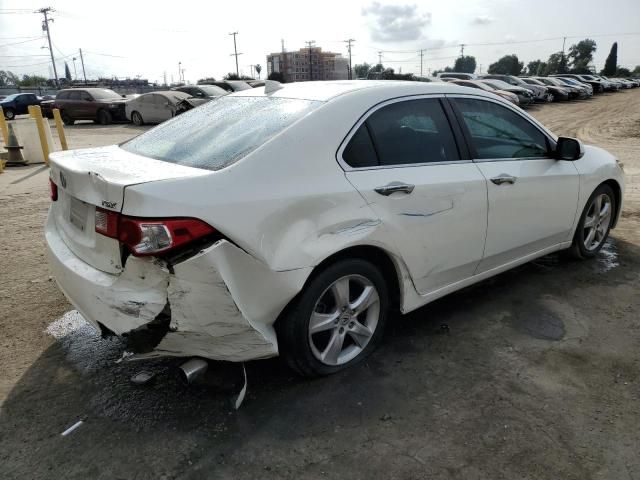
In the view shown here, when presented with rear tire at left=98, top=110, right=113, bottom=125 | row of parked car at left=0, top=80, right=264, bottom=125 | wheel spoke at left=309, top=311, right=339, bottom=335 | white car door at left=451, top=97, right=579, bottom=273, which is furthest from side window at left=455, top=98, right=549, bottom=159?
rear tire at left=98, top=110, right=113, bottom=125

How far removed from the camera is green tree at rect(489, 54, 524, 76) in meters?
107

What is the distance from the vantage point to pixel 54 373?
304cm

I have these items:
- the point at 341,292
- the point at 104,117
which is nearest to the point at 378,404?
the point at 341,292

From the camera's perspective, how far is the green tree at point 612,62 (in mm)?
92062

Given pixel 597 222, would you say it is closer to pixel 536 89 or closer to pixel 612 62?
pixel 536 89

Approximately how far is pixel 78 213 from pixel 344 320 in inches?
62.1

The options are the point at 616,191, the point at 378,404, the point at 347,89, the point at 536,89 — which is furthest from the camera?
the point at 536,89

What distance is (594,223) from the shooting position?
468 centimetres

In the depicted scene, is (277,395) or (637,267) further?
(637,267)

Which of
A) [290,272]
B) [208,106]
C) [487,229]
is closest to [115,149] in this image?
[208,106]

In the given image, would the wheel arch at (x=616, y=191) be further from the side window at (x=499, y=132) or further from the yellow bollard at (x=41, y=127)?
the yellow bollard at (x=41, y=127)

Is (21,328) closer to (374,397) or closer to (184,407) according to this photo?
(184,407)

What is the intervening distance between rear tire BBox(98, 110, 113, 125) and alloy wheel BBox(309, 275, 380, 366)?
22.6 meters

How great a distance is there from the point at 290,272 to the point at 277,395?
0.76 metres
